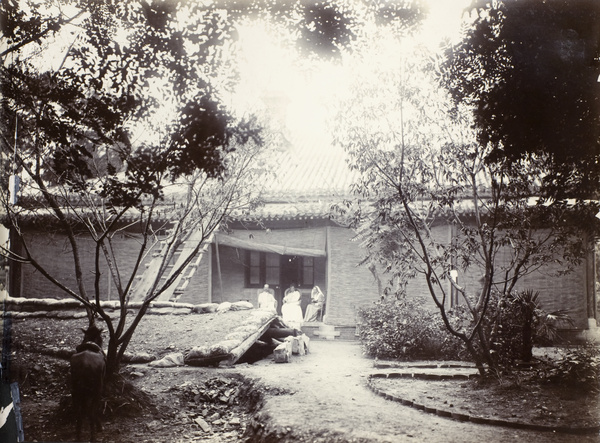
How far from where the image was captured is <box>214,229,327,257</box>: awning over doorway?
588 cm

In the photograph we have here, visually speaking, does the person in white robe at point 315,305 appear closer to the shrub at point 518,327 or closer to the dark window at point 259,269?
the dark window at point 259,269

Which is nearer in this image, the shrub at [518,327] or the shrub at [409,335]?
the shrub at [518,327]

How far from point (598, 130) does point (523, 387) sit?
7.04 ft

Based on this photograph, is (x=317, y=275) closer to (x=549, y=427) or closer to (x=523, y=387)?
(x=523, y=387)

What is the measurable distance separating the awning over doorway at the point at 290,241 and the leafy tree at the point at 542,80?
317cm

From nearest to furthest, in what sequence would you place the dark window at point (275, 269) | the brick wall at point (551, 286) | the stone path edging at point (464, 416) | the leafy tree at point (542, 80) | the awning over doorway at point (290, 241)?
1. the stone path edging at point (464, 416)
2. the leafy tree at point (542, 80)
3. the brick wall at point (551, 286)
4. the awning over doorway at point (290, 241)
5. the dark window at point (275, 269)

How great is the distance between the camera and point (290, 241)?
6.43 m

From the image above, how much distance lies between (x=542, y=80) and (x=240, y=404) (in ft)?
11.2

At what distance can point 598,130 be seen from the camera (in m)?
3.32

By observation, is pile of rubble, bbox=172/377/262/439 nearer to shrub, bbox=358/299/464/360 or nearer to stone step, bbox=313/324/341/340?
shrub, bbox=358/299/464/360

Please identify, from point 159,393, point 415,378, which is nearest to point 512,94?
point 415,378

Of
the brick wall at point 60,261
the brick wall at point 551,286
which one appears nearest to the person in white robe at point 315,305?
the brick wall at point 551,286

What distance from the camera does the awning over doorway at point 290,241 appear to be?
5878 mm

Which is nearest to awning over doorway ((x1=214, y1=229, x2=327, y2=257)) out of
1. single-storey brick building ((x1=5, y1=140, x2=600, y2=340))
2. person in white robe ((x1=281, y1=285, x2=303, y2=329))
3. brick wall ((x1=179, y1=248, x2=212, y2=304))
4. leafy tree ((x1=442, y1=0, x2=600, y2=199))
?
single-storey brick building ((x1=5, y1=140, x2=600, y2=340))
